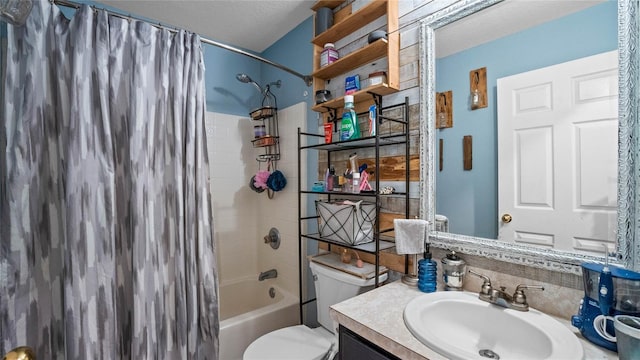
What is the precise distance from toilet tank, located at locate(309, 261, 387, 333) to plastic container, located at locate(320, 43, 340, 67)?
3.85 ft

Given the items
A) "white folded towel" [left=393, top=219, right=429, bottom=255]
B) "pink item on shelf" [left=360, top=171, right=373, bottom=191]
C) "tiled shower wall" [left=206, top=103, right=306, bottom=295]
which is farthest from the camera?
"tiled shower wall" [left=206, top=103, right=306, bottom=295]

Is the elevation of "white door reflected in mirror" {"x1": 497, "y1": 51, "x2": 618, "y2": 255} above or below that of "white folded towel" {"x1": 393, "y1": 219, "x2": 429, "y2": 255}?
above

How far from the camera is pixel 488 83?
1021 mm

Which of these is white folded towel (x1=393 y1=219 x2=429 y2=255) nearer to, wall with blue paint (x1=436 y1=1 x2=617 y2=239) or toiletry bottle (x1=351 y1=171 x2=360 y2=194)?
wall with blue paint (x1=436 y1=1 x2=617 y2=239)

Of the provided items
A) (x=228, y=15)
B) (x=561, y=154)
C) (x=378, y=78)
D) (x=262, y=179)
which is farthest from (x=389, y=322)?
(x=228, y=15)

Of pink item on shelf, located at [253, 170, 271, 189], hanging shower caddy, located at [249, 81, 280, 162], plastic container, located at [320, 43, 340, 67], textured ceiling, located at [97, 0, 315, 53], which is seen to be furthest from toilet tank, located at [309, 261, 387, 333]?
textured ceiling, located at [97, 0, 315, 53]

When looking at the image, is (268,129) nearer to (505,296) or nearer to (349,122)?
(349,122)

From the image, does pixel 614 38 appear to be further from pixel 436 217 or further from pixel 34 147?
pixel 34 147

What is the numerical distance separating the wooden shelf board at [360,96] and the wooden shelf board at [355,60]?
0.20 metres

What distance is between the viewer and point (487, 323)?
0.89 metres

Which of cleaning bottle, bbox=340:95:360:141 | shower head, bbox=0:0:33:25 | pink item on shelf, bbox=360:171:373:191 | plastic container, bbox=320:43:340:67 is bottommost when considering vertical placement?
pink item on shelf, bbox=360:171:373:191

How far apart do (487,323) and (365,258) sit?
0.63 m

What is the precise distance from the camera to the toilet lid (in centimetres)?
121

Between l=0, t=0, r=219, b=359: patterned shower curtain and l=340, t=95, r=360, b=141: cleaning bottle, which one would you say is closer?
l=0, t=0, r=219, b=359: patterned shower curtain
